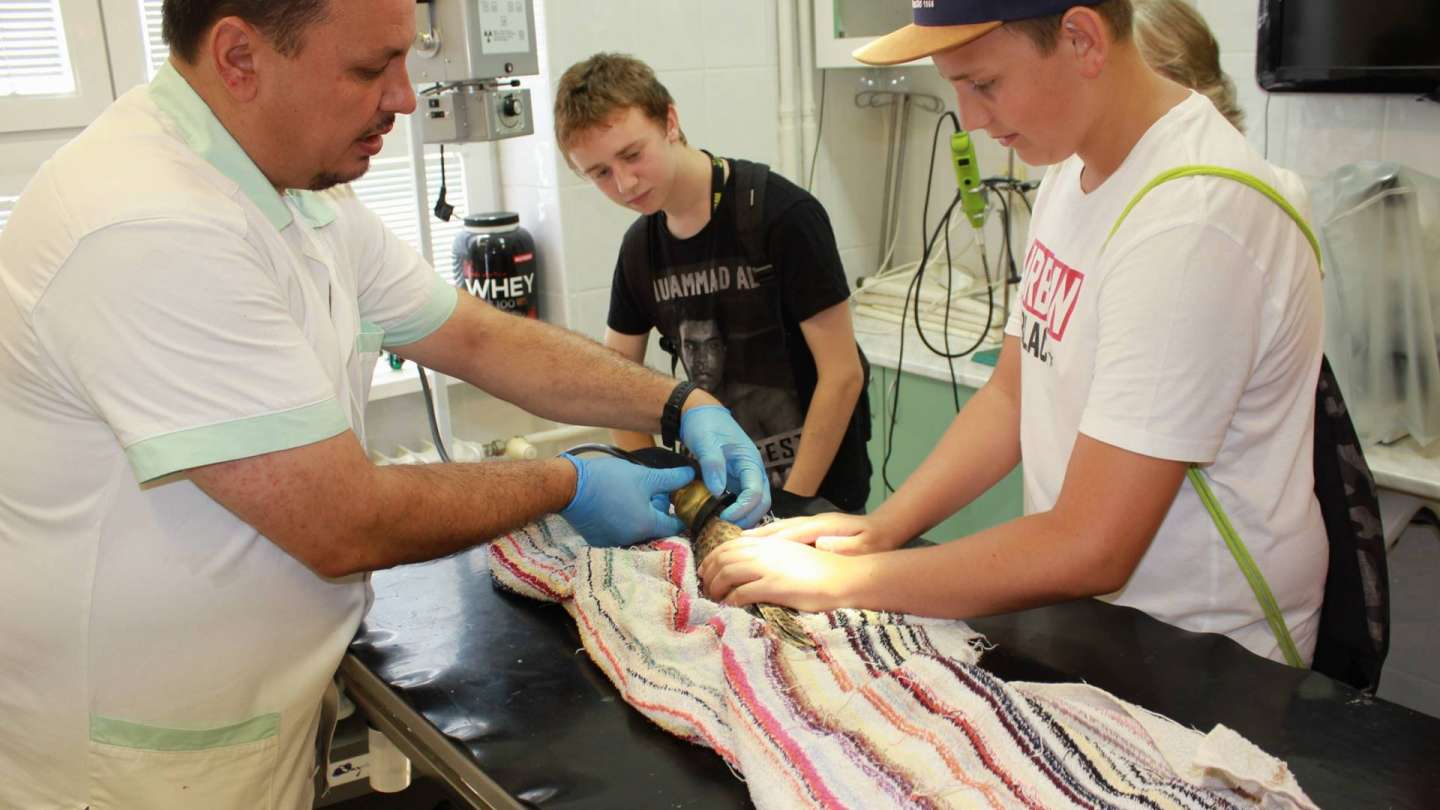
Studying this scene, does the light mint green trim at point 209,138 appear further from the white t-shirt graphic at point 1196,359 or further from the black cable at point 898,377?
the black cable at point 898,377

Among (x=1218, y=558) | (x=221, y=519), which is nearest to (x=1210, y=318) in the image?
(x=1218, y=558)

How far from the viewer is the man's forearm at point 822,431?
230 centimetres

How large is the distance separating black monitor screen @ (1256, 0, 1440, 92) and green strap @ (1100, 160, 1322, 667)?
134 centimetres

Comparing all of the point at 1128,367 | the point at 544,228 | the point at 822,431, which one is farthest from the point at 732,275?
the point at 1128,367

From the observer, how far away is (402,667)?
4.47 feet

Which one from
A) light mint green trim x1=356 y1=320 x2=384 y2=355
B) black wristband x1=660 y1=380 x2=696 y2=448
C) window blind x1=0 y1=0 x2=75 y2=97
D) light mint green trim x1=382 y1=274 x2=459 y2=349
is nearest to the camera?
light mint green trim x1=356 y1=320 x2=384 y2=355

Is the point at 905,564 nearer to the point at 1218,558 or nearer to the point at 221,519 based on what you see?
the point at 1218,558

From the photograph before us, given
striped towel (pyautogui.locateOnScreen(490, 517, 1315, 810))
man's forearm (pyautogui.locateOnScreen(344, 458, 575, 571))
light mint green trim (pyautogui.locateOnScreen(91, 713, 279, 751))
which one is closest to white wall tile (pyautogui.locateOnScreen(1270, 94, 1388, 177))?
striped towel (pyautogui.locateOnScreen(490, 517, 1315, 810))

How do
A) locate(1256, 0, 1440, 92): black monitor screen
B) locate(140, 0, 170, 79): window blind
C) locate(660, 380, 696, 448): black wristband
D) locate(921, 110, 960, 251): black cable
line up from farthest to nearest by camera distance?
1. locate(921, 110, 960, 251): black cable
2. locate(140, 0, 170, 79): window blind
3. locate(1256, 0, 1440, 92): black monitor screen
4. locate(660, 380, 696, 448): black wristband

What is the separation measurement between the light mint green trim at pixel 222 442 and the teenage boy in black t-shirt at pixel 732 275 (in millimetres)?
1135

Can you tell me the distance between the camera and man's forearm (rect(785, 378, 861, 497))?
2.30 meters

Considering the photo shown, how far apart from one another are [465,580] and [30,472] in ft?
1.75

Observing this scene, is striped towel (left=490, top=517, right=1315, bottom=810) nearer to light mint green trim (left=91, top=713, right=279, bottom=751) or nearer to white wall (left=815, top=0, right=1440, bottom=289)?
light mint green trim (left=91, top=713, right=279, bottom=751)

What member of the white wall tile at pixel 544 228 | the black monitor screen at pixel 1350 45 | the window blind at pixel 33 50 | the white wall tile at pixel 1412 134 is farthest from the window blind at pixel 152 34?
the white wall tile at pixel 1412 134
